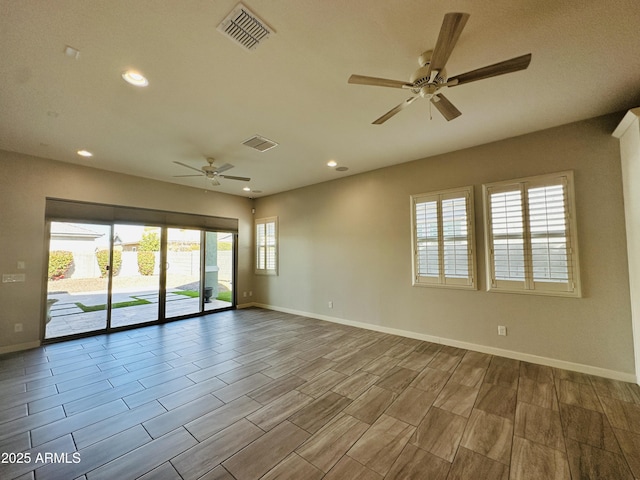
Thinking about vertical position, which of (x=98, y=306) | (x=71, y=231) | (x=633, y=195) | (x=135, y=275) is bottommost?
(x=98, y=306)

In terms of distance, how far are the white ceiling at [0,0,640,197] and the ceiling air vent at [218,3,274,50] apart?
0.14ft

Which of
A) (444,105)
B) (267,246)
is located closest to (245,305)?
(267,246)

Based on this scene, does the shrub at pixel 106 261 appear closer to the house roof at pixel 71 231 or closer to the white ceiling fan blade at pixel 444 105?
the house roof at pixel 71 231

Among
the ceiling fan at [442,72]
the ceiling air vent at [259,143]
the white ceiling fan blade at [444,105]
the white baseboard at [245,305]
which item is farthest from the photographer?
the white baseboard at [245,305]

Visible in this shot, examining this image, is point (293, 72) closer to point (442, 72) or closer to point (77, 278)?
point (442, 72)

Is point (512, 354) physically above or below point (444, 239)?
below

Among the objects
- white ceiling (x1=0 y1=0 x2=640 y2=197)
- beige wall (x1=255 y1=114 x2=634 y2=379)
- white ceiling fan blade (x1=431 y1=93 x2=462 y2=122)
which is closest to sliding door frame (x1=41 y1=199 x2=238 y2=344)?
white ceiling (x1=0 y1=0 x2=640 y2=197)

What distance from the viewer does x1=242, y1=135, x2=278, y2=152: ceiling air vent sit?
3.62 metres

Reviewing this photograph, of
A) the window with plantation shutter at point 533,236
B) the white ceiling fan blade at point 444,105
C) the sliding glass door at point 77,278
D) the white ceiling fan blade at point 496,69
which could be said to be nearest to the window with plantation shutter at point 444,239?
the window with plantation shutter at point 533,236

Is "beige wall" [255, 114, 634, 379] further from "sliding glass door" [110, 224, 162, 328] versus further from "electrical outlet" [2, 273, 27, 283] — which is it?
"electrical outlet" [2, 273, 27, 283]

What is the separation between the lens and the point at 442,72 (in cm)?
197

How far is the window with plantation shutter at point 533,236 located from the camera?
322cm

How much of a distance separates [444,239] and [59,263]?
6493 mm

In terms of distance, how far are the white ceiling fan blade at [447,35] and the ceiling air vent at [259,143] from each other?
239 cm
